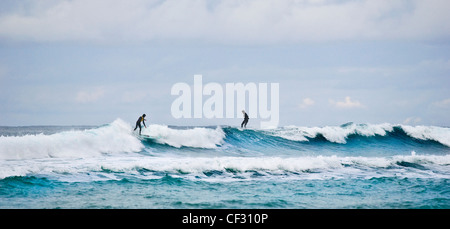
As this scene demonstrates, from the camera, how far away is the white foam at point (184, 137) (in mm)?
20047

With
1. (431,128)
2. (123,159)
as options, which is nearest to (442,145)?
(431,128)

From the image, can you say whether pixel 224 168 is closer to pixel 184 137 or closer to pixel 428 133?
pixel 184 137

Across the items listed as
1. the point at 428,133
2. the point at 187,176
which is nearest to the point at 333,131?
the point at 428,133

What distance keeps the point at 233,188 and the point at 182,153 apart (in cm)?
799

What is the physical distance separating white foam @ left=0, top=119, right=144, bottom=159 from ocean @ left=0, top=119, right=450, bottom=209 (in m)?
0.03

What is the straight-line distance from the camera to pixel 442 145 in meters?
27.5

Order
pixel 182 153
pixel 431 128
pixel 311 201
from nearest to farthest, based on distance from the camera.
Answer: pixel 311 201 → pixel 182 153 → pixel 431 128

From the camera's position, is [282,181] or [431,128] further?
[431,128]

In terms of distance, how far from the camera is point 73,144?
623 inches

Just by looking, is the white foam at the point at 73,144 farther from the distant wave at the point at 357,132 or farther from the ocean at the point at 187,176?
the distant wave at the point at 357,132

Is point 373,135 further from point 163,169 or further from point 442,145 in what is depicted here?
point 163,169

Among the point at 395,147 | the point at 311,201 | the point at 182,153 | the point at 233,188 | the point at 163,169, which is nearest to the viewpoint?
the point at 311,201

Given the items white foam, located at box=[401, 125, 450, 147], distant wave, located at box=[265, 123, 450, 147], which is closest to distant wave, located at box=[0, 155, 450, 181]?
distant wave, located at box=[265, 123, 450, 147]

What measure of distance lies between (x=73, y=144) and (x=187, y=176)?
5705 millimetres
